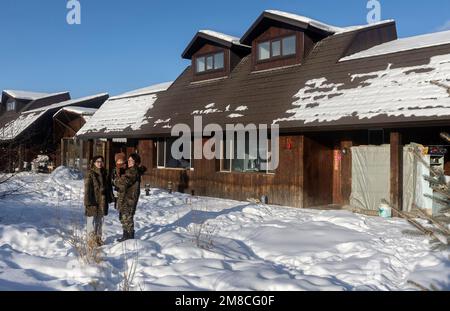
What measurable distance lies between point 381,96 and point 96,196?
25.6ft

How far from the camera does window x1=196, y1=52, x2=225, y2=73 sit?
16.9 m

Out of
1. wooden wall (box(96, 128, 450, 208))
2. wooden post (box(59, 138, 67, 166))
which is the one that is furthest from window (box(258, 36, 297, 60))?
wooden post (box(59, 138, 67, 166))

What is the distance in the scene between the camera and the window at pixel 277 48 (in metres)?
14.8

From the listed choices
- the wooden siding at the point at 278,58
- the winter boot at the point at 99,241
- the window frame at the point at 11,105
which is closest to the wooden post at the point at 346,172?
the wooden siding at the point at 278,58

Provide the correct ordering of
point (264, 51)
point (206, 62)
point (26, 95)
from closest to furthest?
point (264, 51), point (206, 62), point (26, 95)

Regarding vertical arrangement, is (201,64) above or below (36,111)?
above

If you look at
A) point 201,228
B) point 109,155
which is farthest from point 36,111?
point 201,228

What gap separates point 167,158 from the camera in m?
16.9

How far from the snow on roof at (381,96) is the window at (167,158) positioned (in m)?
4.97

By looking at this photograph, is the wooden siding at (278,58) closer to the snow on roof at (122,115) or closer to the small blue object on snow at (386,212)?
the snow on roof at (122,115)

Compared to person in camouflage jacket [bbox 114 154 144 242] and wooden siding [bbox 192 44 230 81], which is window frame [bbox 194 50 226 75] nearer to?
wooden siding [bbox 192 44 230 81]

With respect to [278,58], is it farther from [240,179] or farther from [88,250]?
[88,250]

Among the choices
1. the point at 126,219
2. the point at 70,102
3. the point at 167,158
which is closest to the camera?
the point at 126,219

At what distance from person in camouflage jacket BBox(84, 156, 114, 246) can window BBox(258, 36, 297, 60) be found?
950 cm
